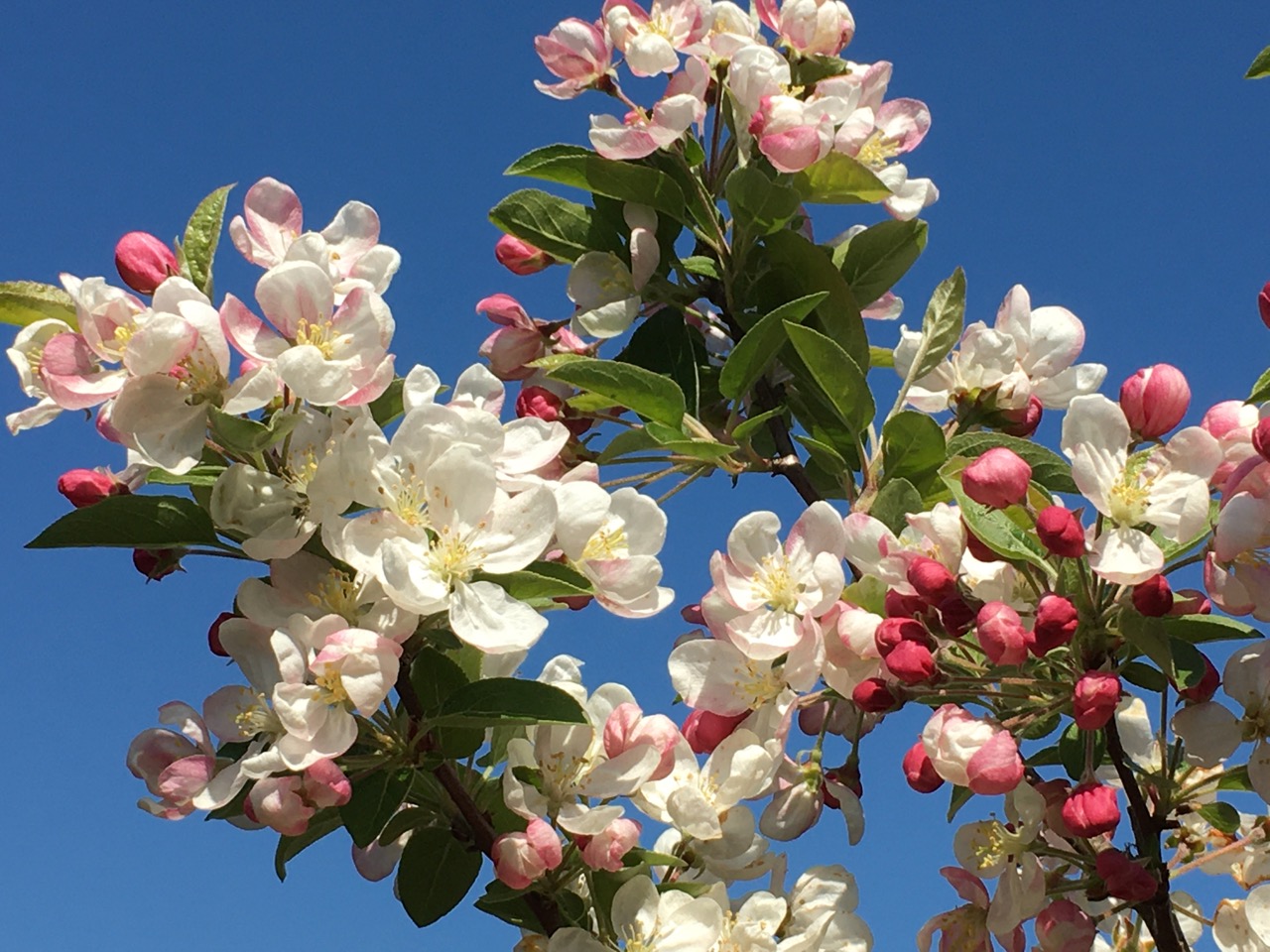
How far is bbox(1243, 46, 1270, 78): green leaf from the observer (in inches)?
64.6

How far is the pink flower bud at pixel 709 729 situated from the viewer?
6.18 ft

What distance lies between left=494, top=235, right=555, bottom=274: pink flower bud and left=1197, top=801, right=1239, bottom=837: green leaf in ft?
4.38

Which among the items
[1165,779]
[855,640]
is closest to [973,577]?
[855,640]

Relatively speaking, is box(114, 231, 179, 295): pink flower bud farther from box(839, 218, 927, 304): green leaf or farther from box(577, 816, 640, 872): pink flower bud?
box(839, 218, 927, 304): green leaf

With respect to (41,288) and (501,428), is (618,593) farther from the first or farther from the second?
(41,288)

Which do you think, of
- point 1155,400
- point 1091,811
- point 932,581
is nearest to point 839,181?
point 1155,400

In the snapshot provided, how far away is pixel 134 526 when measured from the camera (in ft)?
5.34

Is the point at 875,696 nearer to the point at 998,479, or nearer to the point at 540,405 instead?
the point at 998,479

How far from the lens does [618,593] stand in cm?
175

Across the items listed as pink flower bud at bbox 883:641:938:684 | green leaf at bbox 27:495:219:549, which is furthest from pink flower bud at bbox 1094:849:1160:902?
green leaf at bbox 27:495:219:549

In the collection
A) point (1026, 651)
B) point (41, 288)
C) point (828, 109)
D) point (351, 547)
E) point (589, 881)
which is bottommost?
point (589, 881)

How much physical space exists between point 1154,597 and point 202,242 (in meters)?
1.15

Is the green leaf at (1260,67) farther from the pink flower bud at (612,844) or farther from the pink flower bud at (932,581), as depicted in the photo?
the pink flower bud at (612,844)

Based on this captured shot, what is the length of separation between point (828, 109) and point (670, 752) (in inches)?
39.5
